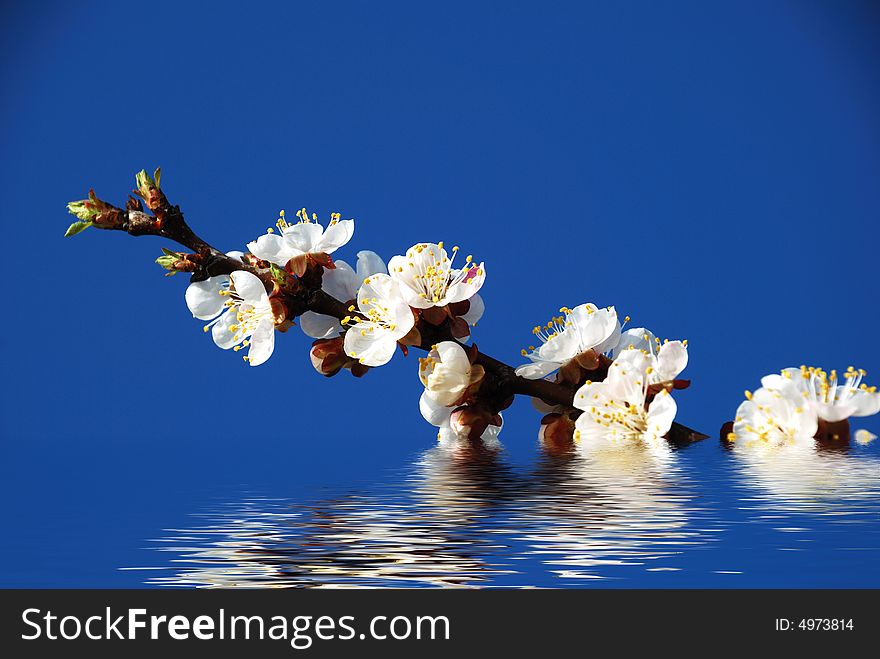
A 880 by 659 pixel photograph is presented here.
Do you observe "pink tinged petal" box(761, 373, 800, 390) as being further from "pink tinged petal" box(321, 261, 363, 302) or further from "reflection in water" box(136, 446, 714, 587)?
"pink tinged petal" box(321, 261, 363, 302)

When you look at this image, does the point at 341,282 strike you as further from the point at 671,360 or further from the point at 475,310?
the point at 671,360

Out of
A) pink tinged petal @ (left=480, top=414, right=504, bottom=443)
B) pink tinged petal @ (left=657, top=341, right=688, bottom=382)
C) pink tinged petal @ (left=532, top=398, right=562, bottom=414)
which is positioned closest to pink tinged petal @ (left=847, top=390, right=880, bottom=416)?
pink tinged petal @ (left=657, top=341, right=688, bottom=382)

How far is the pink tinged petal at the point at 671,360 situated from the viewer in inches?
65.1

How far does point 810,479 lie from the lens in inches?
51.1

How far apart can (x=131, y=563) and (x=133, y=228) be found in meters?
0.79

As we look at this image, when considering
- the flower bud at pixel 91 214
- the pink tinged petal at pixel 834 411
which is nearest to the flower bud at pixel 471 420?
the pink tinged petal at pixel 834 411

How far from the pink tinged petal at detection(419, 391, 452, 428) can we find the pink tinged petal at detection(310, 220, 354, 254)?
0.32 metres

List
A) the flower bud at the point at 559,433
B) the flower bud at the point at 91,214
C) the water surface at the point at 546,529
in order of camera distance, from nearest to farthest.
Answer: the water surface at the point at 546,529
the flower bud at the point at 91,214
the flower bud at the point at 559,433

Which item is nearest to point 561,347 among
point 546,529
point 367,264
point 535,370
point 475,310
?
point 535,370

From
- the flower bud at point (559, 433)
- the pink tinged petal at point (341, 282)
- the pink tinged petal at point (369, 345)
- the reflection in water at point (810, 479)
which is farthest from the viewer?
the flower bud at point (559, 433)

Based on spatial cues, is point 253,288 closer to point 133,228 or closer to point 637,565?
point 133,228

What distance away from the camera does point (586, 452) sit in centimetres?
164

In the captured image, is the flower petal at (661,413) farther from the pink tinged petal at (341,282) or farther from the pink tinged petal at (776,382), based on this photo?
the pink tinged petal at (341,282)

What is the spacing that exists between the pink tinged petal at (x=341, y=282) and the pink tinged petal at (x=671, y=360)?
54cm
